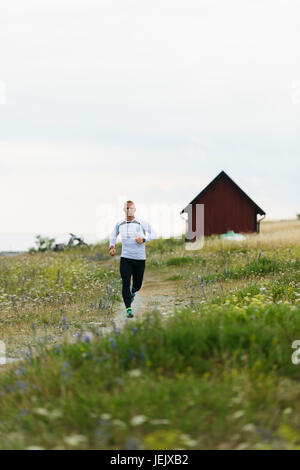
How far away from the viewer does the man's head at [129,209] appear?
37.0 feet

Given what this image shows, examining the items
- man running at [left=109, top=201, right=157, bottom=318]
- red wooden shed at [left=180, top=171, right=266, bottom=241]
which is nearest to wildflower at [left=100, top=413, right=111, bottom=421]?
man running at [left=109, top=201, right=157, bottom=318]

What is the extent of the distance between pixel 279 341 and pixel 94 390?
7.28ft

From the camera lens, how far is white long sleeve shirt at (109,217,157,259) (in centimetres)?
1132

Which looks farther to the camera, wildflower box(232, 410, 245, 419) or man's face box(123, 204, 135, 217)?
man's face box(123, 204, 135, 217)

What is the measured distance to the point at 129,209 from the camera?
11.3 meters

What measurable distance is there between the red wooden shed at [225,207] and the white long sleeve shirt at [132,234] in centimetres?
2223

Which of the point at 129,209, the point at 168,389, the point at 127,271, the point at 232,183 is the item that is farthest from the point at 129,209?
the point at 232,183

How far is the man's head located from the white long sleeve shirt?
0.45 feet

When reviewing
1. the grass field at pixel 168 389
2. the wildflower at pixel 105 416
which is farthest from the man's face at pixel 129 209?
the wildflower at pixel 105 416

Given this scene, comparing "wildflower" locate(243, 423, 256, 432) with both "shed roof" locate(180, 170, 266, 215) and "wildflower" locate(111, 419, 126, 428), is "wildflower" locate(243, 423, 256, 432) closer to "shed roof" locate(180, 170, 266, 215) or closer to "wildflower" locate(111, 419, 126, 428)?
"wildflower" locate(111, 419, 126, 428)

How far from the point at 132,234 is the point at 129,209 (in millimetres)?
555

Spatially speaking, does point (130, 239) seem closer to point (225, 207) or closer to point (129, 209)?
point (129, 209)

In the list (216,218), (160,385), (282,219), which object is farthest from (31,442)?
(282,219)

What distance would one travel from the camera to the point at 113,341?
18.9 feet
